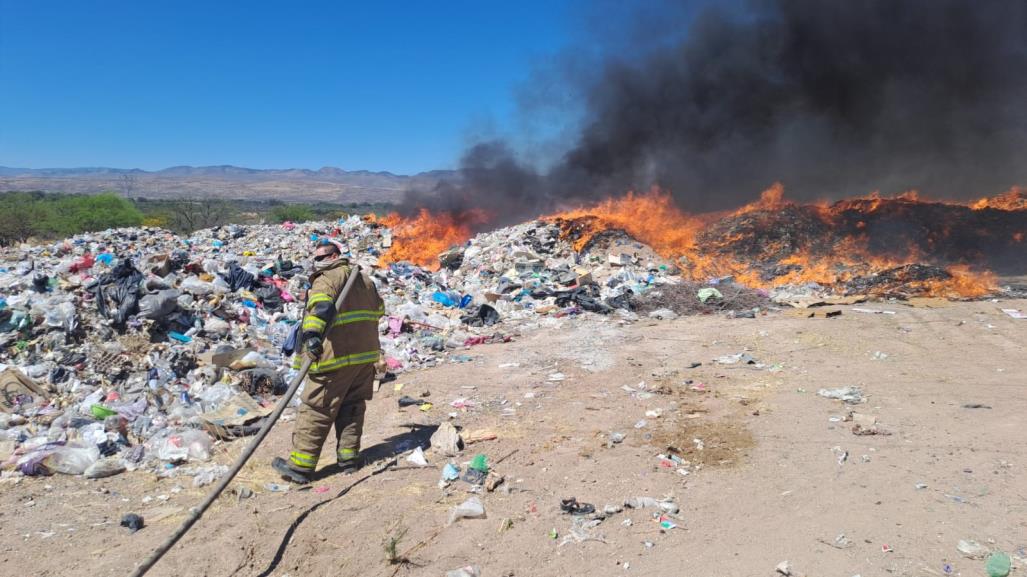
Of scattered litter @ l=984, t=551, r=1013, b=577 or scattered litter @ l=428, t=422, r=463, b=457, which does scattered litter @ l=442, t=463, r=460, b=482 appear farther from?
scattered litter @ l=984, t=551, r=1013, b=577

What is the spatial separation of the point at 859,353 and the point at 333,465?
5.63 meters

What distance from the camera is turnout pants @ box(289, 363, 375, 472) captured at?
3.79 meters

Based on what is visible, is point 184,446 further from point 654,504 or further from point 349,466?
point 654,504

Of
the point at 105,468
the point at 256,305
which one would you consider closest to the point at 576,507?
the point at 105,468

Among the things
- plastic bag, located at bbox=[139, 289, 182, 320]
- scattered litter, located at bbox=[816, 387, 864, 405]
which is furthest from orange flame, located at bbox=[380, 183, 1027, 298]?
plastic bag, located at bbox=[139, 289, 182, 320]

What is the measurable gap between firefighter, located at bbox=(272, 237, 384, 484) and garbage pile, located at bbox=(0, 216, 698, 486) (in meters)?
0.85

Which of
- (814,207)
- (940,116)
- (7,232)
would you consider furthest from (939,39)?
(7,232)

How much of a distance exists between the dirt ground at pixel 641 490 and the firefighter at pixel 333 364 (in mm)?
207

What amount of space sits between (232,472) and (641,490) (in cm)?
237

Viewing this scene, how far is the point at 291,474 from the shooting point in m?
3.80

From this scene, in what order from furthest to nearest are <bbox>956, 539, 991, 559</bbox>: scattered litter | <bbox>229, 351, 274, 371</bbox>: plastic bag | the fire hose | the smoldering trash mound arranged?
1. <bbox>229, 351, 274, 371</bbox>: plastic bag
2. the smoldering trash mound
3. the fire hose
4. <bbox>956, 539, 991, 559</bbox>: scattered litter

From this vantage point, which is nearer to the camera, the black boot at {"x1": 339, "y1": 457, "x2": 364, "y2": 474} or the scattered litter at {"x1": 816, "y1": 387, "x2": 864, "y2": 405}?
the black boot at {"x1": 339, "y1": 457, "x2": 364, "y2": 474}

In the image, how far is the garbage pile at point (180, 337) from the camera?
14.7 feet

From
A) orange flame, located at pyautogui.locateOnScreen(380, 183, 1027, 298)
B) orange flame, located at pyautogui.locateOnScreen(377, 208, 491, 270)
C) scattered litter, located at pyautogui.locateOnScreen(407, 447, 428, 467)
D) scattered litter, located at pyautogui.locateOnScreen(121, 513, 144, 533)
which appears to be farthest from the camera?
orange flame, located at pyautogui.locateOnScreen(377, 208, 491, 270)
